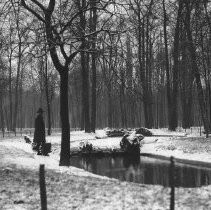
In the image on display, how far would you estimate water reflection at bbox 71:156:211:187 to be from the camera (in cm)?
1645

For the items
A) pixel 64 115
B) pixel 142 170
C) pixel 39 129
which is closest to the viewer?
pixel 64 115

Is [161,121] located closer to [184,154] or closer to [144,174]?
[184,154]

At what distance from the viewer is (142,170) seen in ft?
64.7

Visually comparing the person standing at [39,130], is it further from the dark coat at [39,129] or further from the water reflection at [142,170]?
the water reflection at [142,170]

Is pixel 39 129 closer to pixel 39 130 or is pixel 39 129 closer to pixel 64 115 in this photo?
pixel 39 130

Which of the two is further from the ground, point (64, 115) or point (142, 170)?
point (64, 115)

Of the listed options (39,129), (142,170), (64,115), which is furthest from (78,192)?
(39,129)

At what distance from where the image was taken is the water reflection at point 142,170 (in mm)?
16453

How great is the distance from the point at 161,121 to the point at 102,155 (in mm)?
34187

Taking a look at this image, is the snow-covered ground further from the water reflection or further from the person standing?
the person standing

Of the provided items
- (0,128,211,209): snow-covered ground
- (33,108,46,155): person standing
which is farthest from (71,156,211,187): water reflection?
(0,128,211,209): snow-covered ground

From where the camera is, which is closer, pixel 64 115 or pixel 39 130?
pixel 64 115

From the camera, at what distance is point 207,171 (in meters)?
18.8

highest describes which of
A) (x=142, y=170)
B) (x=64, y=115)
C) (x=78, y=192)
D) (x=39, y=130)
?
(x=64, y=115)
